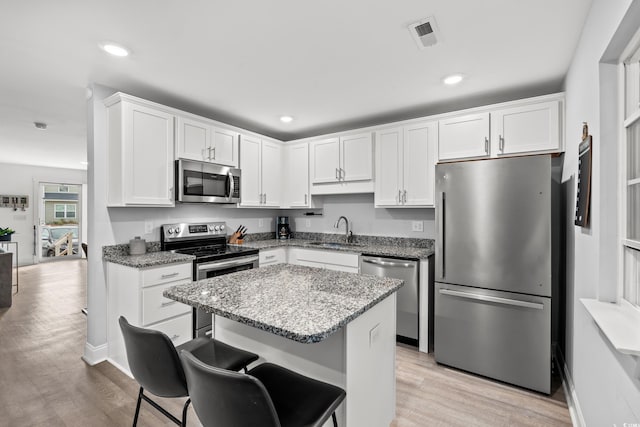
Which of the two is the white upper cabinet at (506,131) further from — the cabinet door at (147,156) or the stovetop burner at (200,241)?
the cabinet door at (147,156)

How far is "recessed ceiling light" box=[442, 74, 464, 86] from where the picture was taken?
2518 mm

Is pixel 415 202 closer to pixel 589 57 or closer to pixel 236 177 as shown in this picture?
pixel 589 57

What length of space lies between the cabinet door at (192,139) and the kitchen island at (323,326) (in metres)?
1.76

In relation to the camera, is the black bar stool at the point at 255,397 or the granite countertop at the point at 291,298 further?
the granite countertop at the point at 291,298

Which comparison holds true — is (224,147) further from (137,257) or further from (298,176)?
(137,257)

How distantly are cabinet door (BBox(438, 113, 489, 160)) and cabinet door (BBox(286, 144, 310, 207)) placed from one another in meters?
1.72

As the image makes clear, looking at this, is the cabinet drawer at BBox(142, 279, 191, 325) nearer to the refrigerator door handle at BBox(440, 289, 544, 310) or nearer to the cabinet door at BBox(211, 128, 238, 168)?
the cabinet door at BBox(211, 128, 238, 168)

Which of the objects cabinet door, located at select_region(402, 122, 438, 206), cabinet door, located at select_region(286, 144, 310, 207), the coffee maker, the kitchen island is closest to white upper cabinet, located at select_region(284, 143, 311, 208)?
cabinet door, located at select_region(286, 144, 310, 207)

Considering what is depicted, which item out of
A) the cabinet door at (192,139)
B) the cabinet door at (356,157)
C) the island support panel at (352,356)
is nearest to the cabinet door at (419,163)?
the cabinet door at (356,157)

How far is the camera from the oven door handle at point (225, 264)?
2.85 metres

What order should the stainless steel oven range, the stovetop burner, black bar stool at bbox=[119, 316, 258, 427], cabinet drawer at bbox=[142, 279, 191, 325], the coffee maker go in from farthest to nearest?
1. the coffee maker
2. the stovetop burner
3. the stainless steel oven range
4. cabinet drawer at bbox=[142, 279, 191, 325]
5. black bar stool at bbox=[119, 316, 258, 427]

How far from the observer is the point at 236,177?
358 cm

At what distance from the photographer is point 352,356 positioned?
1293 mm

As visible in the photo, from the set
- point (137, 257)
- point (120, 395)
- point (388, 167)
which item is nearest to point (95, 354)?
point (120, 395)
